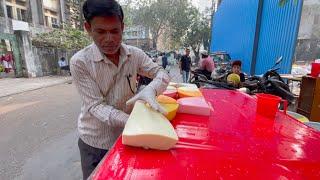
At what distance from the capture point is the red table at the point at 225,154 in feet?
2.35

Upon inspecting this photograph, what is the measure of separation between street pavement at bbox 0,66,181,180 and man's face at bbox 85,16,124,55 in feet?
6.05

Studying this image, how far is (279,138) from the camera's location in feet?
3.33

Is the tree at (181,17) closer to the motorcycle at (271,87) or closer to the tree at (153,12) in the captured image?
the tree at (153,12)

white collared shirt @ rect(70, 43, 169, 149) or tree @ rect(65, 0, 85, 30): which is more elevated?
tree @ rect(65, 0, 85, 30)

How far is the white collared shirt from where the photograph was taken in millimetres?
1126

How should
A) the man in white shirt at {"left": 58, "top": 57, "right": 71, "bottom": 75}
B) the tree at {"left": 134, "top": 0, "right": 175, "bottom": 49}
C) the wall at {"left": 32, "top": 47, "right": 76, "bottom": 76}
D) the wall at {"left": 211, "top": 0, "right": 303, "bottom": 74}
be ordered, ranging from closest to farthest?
the wall at {"left": 211, "top": 0, "right": 303, "bottom": 74} < the wall at {"left": 32, "top": 47, "right": 76, "bottom": 76} < the man in white shirt at {"left": 58, "top": 57, "right": 71, "bottom": 75} < the tree at {"left": 134, "top": 0, "right": 175, "bottom": 49}

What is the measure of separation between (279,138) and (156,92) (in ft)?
2.02

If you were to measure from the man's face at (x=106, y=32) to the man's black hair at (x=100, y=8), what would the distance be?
0.7 inches

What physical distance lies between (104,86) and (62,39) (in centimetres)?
1392

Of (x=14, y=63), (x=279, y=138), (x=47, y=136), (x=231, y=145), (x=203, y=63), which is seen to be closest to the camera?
(x=231, y=145)

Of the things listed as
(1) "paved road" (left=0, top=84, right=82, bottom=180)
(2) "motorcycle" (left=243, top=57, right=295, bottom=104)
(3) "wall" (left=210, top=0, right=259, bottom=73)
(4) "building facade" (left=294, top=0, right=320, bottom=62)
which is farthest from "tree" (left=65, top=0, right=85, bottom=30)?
(2) "motorcycle" (left=243, top=57, right=295, bottom=104)

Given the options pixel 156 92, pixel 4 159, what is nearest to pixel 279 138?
pixel 156 92

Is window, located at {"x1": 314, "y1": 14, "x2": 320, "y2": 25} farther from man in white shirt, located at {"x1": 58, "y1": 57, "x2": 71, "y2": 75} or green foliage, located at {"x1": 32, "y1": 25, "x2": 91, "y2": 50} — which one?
green foliage, located at {"x1": 32, "y1": 25, "x2": 91, "y2": 50}

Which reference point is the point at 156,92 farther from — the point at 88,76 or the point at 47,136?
the point at 47,136
